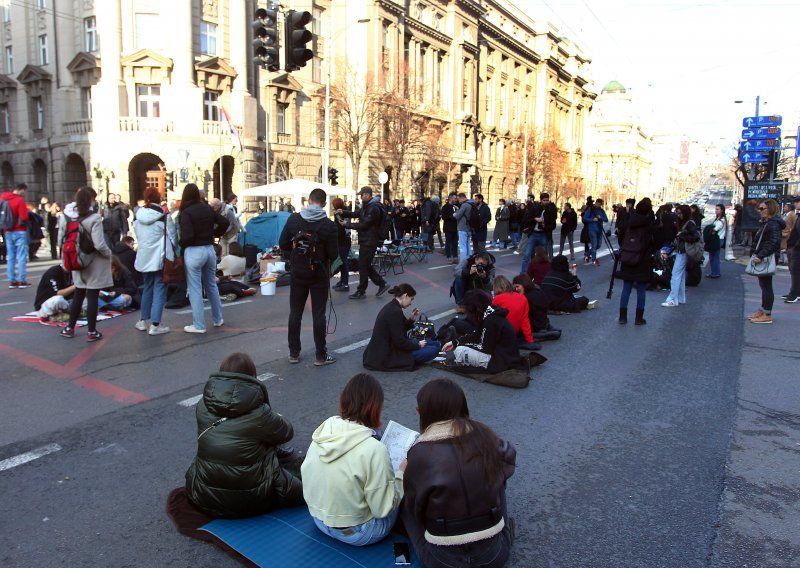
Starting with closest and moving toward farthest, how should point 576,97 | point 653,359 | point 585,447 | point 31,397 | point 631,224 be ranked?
point 585,447 → point 31,397 → point 653,359 → point 631,224 → point 576,97

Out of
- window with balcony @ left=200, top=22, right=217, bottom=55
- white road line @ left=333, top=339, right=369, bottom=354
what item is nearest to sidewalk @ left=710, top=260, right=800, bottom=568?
white road line @ left=333, top=339, right=369, bottom=354

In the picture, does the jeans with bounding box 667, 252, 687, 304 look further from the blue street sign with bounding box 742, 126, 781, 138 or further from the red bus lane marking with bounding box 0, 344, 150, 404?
the blue street sign with bounding box 742, 126, 781, 138

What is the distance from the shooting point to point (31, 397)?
5.90 metres

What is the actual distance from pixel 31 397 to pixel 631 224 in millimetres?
7954

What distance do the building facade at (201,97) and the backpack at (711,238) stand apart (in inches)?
621

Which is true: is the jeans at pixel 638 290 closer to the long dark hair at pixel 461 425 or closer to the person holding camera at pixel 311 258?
the person holding camera at pixel 311 258

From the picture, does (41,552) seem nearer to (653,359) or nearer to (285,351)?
(285,351)

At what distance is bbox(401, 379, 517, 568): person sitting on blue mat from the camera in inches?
Answer: 110

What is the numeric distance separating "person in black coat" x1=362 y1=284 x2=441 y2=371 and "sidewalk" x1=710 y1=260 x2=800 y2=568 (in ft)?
10.6

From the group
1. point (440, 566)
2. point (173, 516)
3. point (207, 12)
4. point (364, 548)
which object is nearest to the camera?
point (440, 566)

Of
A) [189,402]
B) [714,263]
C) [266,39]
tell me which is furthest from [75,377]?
[714,263]

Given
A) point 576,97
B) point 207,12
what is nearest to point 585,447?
point 207,12

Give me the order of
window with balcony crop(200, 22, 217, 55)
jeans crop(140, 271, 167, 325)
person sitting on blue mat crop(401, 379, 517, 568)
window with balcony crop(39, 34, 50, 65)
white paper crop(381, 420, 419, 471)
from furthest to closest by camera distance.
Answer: window with balcony crop(39, 34, 50, 65) < window with balcony crop(200, 22, 217, 55) < jeans crop(140, 271, 167, 325) < white paper crop(381, 420, 419, 471) < person sitting on blue mat crop(401, 379, 517, 568)

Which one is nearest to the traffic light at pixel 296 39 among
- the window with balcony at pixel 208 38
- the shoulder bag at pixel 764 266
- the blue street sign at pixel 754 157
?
the shoulder bag at pixel 764 266
